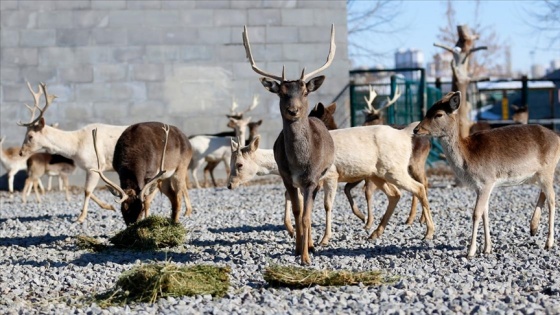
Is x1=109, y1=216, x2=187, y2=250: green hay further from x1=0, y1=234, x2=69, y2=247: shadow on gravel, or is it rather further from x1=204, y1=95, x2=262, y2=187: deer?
x1=204, y1=95, x2=262, y2=187: deer

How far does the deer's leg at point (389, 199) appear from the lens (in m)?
10.7

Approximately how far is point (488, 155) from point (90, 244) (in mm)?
4414

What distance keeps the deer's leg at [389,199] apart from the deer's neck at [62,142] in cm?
552

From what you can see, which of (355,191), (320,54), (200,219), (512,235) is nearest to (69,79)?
(320,54)

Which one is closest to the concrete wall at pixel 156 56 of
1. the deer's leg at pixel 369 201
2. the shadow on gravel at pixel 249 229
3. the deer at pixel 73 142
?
the deer at pixel 73 142

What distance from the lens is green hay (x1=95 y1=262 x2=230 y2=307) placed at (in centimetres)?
721

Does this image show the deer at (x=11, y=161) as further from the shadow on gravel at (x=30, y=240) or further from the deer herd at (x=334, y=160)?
the shadow on gravel at (x=30, y=240)

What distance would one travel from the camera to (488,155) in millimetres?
9352

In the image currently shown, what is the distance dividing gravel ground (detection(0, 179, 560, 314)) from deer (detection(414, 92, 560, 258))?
60cm

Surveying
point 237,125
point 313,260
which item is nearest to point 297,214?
point 313,260

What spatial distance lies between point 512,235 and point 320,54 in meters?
11.3

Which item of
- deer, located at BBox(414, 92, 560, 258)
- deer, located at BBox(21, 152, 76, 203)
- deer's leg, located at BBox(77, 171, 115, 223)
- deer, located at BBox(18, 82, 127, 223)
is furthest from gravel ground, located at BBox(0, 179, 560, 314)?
deer, located at BBox(21, 152, 76, 203)

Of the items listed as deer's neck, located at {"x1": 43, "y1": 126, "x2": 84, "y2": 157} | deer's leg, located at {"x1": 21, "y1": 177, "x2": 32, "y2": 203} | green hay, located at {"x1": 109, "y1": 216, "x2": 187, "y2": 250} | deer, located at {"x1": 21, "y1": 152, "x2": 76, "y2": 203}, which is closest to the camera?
green hay, located at {"x1": 109, "y1": 216, "x2": 187, "y2": 250}

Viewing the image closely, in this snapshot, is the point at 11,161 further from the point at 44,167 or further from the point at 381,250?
the point at 381,250
